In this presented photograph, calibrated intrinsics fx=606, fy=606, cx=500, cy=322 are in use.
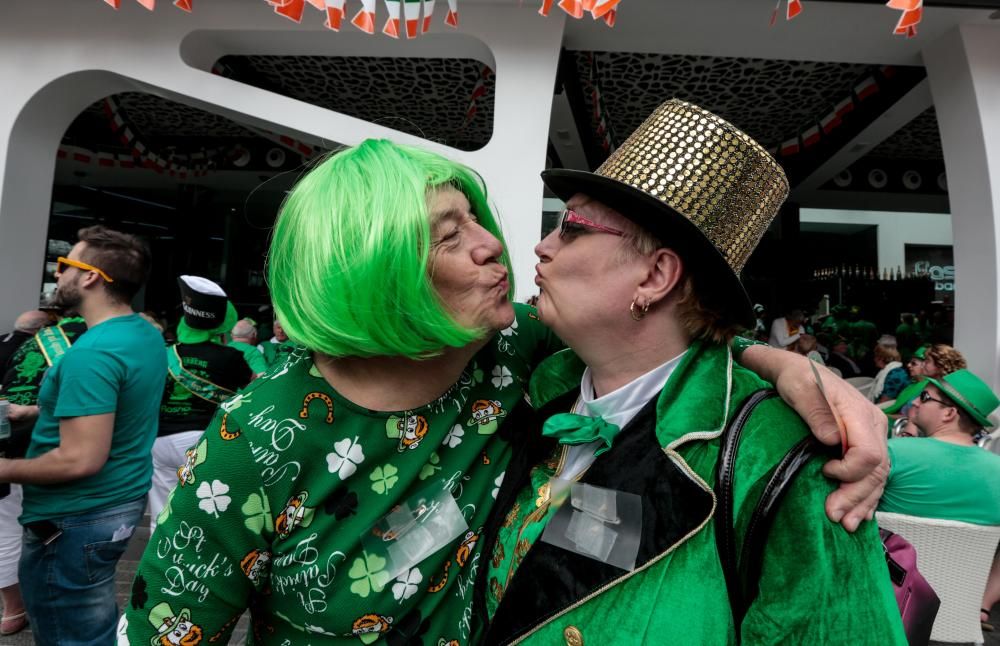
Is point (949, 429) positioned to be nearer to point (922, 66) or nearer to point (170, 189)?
point (922, 66)

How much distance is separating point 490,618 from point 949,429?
328 cm

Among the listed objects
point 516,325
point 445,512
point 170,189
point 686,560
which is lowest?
point 170,189

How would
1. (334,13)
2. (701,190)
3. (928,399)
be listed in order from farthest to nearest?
(334,13)
(928,399)
(701,190)

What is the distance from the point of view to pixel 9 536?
3266 millimetres

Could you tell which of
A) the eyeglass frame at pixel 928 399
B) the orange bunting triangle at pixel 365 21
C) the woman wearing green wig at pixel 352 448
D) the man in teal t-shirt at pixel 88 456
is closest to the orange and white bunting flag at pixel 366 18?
the orange bunting triangle at pixel 365 21

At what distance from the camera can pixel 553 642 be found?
3.48 feet

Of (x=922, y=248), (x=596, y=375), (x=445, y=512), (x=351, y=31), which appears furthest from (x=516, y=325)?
(x=922, y=248)

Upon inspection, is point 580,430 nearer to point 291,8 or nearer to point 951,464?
point 951,464

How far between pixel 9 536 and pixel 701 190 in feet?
13.0

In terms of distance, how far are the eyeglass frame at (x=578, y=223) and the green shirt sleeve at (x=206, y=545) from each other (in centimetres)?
76

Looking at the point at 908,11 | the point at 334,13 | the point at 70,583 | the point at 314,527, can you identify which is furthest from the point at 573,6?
the point at 70,583

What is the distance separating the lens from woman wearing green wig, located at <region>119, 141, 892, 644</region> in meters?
1.06

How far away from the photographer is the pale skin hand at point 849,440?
3.02 ft

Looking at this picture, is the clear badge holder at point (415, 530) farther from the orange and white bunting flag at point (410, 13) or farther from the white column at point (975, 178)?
the white column at point (975, 178)
